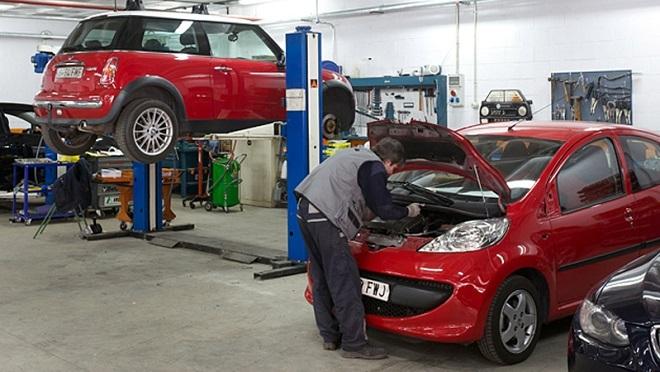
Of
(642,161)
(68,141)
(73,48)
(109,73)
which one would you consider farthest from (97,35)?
(642,161)


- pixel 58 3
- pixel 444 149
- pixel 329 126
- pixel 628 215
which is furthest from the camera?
pixel 58 3

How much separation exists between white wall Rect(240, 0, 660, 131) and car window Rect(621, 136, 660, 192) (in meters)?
4.77

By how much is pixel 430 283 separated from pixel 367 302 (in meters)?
0.47

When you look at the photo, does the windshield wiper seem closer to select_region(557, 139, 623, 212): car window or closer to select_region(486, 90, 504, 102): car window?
select_region(557, 139, 623, 212): car window

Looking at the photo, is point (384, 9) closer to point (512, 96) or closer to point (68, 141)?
point (512, 96)

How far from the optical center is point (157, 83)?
713 cm

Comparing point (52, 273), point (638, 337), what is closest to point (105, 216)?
point (52, 273)

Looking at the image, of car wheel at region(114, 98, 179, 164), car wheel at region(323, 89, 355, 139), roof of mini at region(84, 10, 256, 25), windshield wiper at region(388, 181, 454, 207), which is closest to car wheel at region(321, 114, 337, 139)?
car wheel at region(323, 89, 355, 139)

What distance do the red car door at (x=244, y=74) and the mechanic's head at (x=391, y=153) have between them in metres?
3.47

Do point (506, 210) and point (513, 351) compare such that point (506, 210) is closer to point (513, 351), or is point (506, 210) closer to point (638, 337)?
point (513, 351)

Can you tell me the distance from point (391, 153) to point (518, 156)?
97 cm

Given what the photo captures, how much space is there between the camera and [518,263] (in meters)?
4.26

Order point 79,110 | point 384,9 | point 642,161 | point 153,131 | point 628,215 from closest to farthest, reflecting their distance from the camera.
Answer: point 628,215, point 642,161, point 79,110, point 153,131, point 384,9

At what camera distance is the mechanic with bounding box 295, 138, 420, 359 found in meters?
4.42
